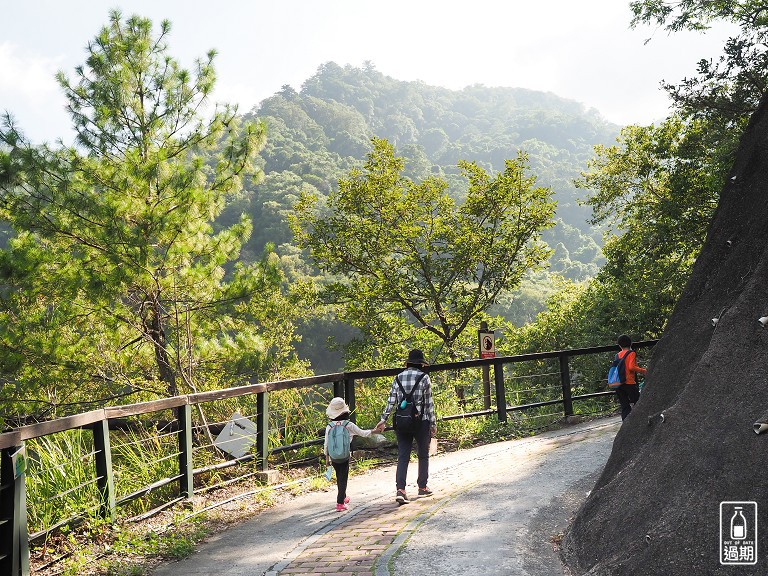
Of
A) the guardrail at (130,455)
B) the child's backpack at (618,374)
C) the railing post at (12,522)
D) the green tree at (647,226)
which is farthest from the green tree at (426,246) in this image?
the railing post at (12,522)

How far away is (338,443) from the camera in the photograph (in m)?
8.02

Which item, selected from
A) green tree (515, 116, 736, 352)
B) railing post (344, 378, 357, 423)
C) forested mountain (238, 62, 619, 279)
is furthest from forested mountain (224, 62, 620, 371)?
green tree (515, 116, 736, 352)

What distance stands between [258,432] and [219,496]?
115 cm

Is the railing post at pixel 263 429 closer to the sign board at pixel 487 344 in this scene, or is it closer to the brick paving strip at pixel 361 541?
the brick paving strip at pixel 361 541

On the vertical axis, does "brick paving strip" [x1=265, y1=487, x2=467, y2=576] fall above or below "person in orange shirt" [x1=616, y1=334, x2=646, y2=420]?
below

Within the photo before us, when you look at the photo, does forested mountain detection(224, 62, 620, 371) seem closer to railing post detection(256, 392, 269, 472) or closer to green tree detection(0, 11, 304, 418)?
green tree detection(0, 11, 304, 418)

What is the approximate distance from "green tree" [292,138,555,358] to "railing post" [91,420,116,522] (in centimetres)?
1506

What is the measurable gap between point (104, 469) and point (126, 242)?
7.68m

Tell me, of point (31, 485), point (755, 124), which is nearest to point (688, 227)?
point (755, 124)

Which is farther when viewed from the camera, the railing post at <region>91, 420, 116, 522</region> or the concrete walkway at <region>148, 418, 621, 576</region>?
the railing post at <region>91, 420, 116, 522</region>

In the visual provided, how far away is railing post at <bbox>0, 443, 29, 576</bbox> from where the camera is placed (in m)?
5.39

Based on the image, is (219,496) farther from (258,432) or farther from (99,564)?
(99,564)

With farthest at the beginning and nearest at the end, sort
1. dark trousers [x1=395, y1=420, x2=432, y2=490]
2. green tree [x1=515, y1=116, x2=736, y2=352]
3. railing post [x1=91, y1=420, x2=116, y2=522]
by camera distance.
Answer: green tree [x1=515, y1=116, x2=736, y2=352], dark trousers [x1=395, y1=420, x2=432, y2=490], railing post [x1=91, y1=420, x2=116, y2=522]

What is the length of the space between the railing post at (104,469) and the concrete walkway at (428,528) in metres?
1.02
